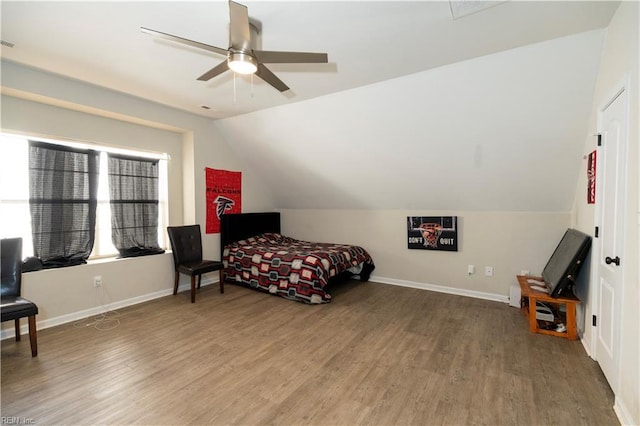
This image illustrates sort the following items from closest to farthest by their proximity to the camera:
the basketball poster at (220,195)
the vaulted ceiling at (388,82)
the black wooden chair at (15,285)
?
the vaulted ceiling at (388,82)
the black wooden chair at (15,285)
the basketball poster at (220,195)

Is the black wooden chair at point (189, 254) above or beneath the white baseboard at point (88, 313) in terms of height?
above

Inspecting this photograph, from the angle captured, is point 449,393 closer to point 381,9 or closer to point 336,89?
point 381,9

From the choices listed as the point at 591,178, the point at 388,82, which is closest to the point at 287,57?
the point at 388,82

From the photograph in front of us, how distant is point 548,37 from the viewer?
2.30 metres

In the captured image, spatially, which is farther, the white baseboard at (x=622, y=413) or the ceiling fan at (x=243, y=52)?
the ceiling fan at (x=243, y=52)

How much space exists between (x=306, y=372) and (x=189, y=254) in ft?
8.68

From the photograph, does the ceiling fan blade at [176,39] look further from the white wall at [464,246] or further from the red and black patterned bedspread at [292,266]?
the white wall at [464,246]

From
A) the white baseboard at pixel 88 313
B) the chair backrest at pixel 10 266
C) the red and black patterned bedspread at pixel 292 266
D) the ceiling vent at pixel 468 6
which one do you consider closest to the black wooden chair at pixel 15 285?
the chair backrest at pixel 10 266

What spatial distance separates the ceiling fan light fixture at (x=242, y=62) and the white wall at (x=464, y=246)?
130 inches

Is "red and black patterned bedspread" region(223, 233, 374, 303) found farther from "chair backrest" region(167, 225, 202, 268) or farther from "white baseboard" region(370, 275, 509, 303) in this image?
"chair backrest" region(167, 225, 202, 268)

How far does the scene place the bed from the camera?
384cm

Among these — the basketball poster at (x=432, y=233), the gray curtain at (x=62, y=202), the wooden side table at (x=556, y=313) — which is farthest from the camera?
the basketball poster at (x=432, y=233)

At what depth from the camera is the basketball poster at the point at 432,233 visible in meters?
4.26

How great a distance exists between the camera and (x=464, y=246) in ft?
13.8
